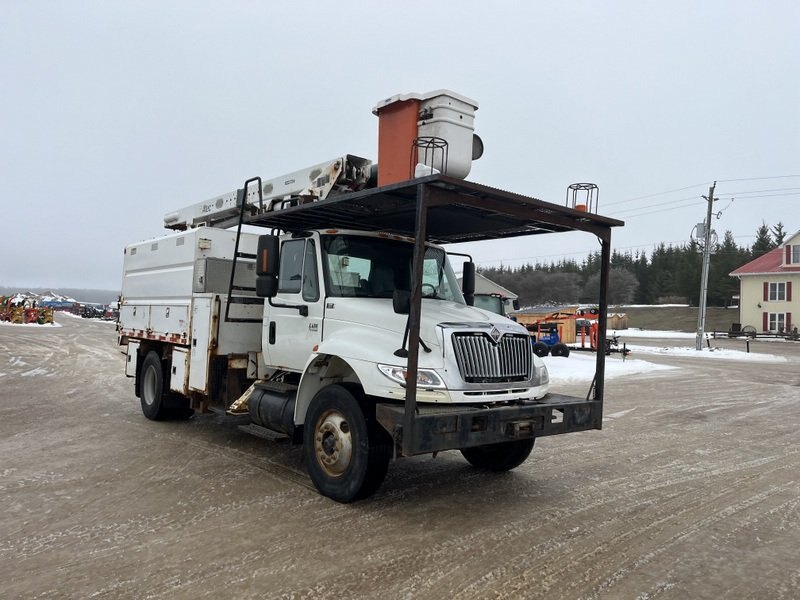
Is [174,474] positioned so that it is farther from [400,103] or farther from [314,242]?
[400,103]

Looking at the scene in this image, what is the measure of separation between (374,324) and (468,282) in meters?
2.46

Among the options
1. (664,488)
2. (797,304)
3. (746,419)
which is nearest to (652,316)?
(797,304)

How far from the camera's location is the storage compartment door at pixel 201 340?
24.9ft

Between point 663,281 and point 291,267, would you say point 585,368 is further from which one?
point 663,281

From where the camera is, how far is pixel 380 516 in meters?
5.15

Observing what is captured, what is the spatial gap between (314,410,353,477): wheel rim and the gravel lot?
0.34m

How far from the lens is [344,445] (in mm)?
5426

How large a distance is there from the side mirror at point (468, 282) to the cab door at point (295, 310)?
213cm

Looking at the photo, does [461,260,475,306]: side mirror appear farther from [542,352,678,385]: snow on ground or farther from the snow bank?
[542,352,678,385]: snow on ground

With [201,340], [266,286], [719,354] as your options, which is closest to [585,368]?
[719,354]

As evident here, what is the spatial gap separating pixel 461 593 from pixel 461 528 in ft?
3.85

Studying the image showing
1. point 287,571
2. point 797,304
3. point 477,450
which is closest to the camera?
point 287,571

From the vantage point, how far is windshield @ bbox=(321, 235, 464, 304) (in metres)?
6.28

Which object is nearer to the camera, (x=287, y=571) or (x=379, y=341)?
(x=287, y=571)
